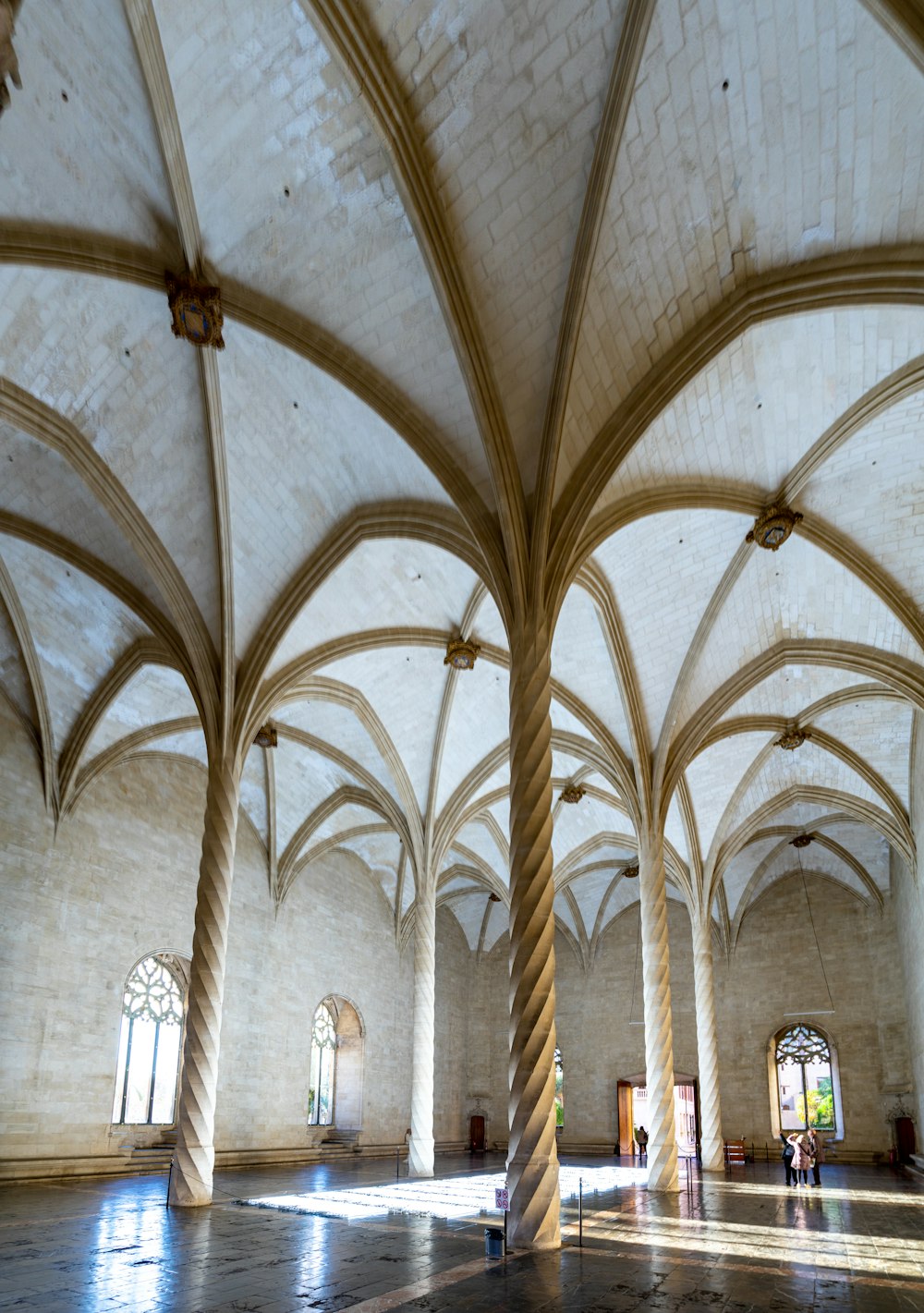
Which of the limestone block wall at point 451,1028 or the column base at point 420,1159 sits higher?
the limestone block wall at point 451,1028

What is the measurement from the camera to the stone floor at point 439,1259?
22.3ft

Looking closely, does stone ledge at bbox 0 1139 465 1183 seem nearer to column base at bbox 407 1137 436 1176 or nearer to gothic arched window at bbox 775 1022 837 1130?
column base at bbox 407 1137 436 1176

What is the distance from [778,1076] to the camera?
28375 mm

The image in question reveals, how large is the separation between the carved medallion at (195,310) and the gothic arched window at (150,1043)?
13.8 m

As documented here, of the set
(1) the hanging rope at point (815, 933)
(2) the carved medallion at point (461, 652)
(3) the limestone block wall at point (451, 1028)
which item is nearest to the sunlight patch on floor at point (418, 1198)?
(2) the carved medallion at point (461, 652)

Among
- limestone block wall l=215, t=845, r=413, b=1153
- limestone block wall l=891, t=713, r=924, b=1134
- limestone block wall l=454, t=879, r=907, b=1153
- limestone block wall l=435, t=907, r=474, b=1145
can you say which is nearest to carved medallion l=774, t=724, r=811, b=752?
limestone block wall l=891, t=713, r=924, b=1134

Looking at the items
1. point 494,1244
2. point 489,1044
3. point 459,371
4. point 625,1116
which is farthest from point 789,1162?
point 459,371

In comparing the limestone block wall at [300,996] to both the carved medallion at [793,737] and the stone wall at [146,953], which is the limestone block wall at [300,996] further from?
the carved medallion at [793,737]

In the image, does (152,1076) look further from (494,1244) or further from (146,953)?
(494,1244)

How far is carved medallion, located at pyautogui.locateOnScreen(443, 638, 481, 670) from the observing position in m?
17.0

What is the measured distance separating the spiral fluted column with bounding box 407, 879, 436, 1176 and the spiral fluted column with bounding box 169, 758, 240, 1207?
6154 millimetres

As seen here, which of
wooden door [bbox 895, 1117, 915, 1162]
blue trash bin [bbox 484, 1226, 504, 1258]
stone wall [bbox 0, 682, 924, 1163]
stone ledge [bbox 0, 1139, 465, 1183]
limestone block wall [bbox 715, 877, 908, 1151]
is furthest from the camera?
limestone block wall [bbox 715, 877, 908, 1151]

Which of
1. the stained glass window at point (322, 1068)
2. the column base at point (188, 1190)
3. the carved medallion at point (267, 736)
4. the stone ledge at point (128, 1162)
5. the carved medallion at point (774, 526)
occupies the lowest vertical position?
the stone ledge at point (128, 1162)

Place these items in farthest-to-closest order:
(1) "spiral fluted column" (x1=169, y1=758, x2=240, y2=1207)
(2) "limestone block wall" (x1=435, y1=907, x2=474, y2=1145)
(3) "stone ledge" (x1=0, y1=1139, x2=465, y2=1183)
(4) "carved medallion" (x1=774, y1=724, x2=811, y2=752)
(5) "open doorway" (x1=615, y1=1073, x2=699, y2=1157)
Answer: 1. (2) "limestone block wall" (x1=435, y1=907, x2=474, y2=1145)
2. (5) "open doorway" (x1=615, y1=1073, x2=699, y2=1157)
3. (4) "carved medallion" (x1=774, y1=724, x2=811, y2=752)
4. (3) "stone ledge" (x1=0, y1=1139, x2=465, y2=1183)
5. (1) "spiral fluted column" (x1=169, y1=758, x2=240, y2=1207)
